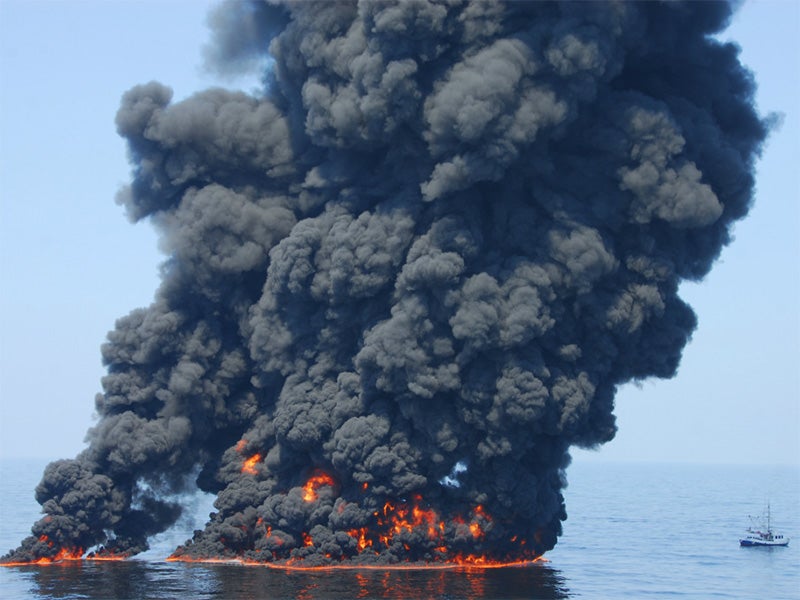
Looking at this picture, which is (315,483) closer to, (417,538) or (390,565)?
(390,565)

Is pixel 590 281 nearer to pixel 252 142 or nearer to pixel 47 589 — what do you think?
pixel 252 142

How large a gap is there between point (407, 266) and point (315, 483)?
15.5 metres

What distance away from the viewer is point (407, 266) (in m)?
75.8

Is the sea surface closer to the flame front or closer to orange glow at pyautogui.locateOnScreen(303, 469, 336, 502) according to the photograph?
the flame front

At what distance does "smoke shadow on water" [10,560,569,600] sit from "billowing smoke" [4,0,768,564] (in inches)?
92.3

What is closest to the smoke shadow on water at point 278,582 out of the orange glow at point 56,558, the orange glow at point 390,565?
the orange glow at point 390,565

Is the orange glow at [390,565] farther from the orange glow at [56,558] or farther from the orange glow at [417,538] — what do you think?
the orange glow at [56,558]

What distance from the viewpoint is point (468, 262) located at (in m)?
75.8

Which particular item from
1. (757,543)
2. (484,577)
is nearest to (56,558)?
(484,577)

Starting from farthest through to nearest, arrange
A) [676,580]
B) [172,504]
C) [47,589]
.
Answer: [172,504] → [676,580] → [47,589]

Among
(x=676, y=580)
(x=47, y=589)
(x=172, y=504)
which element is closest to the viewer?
(x=47, y=589)

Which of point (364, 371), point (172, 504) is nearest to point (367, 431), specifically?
point (364, 371)

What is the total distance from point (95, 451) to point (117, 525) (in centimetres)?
565

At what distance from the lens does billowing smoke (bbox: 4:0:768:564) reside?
7362 centimetres
